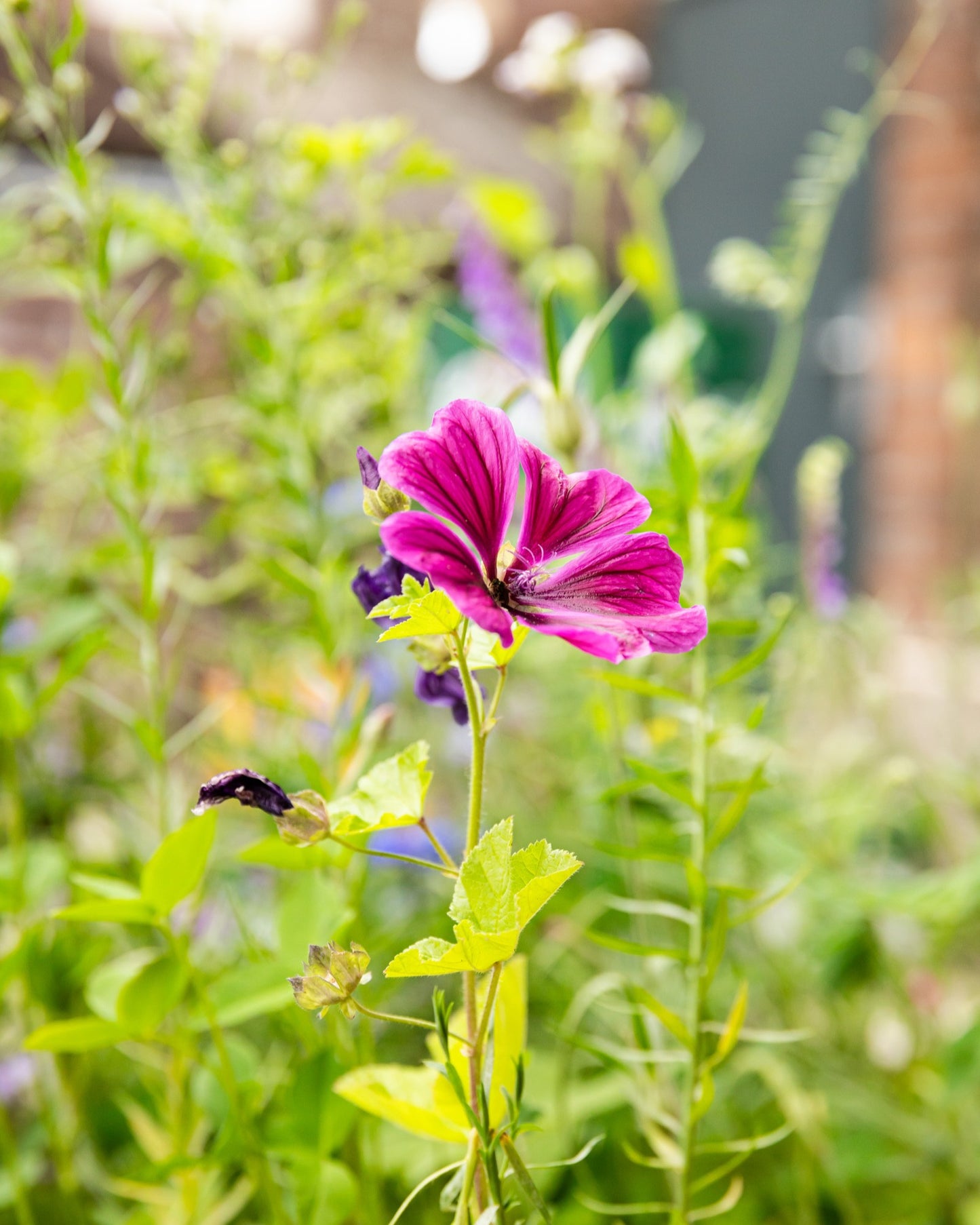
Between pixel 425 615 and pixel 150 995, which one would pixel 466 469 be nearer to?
pixel 425 615

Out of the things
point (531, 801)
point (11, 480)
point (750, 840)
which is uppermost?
point (11, 480)

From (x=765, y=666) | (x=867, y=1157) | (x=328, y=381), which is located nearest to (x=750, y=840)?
(x=867, y=1157)

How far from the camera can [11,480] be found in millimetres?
573

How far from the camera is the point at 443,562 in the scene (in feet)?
0.58

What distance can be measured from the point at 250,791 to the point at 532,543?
79 millimetres

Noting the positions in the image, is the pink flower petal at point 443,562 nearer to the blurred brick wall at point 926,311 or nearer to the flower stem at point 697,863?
the flower stem at point 697,863

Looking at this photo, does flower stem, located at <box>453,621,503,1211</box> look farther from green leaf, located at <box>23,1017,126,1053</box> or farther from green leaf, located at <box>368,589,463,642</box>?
green leaf, located at <box>23,1017,126,1053</box>

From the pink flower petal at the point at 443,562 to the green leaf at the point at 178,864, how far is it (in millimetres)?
118

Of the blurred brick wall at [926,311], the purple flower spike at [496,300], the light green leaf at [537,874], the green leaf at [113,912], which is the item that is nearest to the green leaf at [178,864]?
the green leaf at [113,912]

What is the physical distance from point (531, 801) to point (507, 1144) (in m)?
0.66

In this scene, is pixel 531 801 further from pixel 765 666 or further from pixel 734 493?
pixel 734 493

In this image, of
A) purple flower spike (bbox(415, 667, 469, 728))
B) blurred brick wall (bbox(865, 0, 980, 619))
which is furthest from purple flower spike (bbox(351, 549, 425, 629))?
blurred brick wall (bbox(865, 0, 980, 619))

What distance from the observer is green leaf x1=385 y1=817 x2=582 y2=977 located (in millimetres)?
182

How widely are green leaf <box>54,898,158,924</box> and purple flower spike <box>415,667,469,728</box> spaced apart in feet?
0.32
